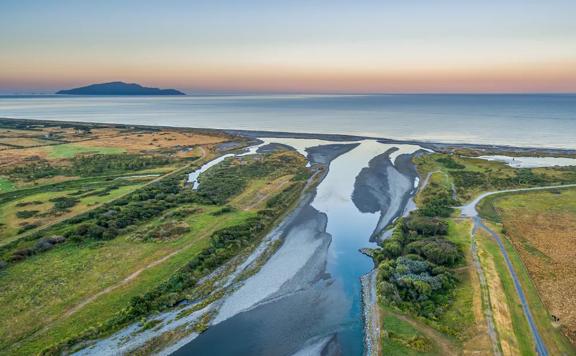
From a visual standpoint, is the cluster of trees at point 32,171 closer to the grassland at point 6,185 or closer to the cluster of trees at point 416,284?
the grassland at point 6,185

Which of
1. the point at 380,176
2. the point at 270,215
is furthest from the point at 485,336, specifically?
the point at 380,176

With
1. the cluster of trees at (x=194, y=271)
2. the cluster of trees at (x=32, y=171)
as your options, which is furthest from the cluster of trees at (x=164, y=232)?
the cluster of trees at (x=32, y=171)

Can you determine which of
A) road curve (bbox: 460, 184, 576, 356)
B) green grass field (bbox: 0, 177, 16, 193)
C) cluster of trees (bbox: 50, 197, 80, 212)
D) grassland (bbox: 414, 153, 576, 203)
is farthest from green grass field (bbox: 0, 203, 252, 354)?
grassland (bbox: 414, 153, 576, 203)

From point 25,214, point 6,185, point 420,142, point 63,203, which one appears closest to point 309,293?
point 25,214

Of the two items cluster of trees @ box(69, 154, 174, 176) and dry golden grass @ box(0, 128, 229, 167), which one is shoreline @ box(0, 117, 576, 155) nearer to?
dry golden grass @ box(0, 128, 229, 167)

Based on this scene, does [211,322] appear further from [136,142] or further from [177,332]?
[136,142]
